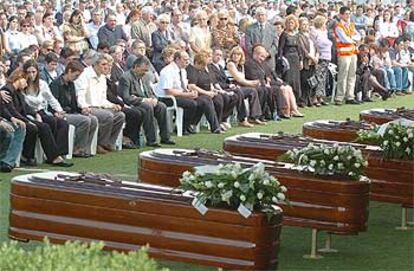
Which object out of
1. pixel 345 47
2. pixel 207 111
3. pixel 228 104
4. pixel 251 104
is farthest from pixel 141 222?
pixel 345 47

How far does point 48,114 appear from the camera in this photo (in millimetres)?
15172

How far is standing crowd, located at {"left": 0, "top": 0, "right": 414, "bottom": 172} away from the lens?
49.6 feet

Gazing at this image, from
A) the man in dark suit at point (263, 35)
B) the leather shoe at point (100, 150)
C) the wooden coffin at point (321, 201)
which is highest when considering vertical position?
the man in dark suit at point (263, 35)

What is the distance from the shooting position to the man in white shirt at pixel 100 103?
1611 centimetres

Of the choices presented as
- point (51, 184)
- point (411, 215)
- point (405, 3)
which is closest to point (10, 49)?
point (411, 215)

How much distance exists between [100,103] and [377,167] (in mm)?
5929

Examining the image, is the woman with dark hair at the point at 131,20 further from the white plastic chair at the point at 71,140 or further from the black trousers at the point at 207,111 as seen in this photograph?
the white plastic chair at the point at 71,140

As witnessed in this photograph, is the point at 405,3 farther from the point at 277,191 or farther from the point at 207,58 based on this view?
the point at 277,191

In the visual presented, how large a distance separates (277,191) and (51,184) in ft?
5.88

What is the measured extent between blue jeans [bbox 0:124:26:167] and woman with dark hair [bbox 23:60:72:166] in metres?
0.44

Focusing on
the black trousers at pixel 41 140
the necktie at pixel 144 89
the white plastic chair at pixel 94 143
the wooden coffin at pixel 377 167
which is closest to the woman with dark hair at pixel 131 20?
the necktie at pixel 144 89

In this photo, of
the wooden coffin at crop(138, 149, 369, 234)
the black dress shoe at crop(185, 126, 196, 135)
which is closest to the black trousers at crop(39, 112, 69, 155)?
the black dress shoe at crop(185, 126, 196, 135)

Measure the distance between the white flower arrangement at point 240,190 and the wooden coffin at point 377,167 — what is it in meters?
2.91

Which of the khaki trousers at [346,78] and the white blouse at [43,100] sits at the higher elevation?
the white blouse at [43,100]
